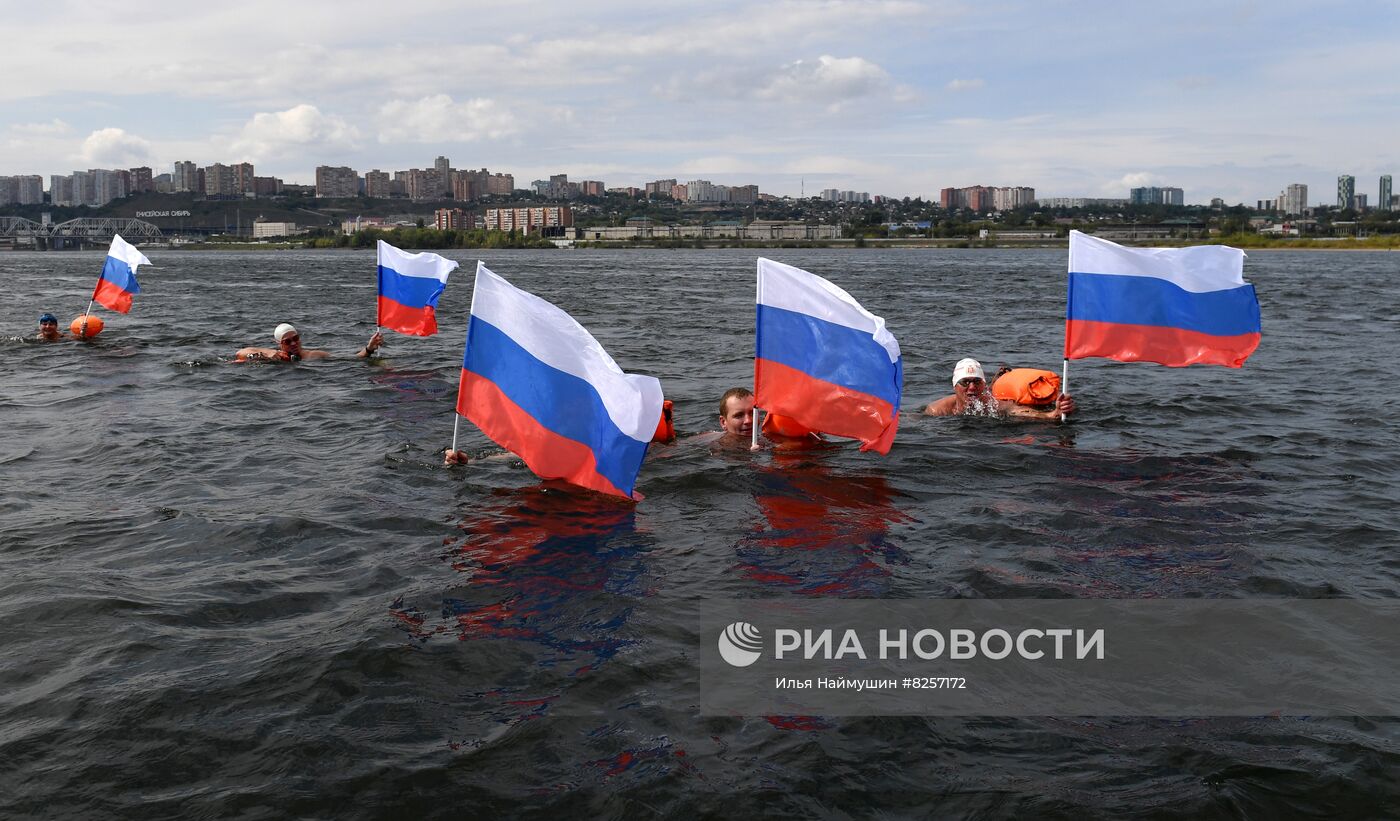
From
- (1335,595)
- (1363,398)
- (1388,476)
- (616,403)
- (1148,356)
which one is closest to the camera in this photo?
(1335,595)

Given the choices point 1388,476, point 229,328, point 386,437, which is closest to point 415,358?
point 386,437

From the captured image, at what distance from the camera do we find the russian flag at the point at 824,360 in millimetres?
10336

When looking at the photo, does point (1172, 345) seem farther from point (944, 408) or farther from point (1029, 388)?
point (944, 408)

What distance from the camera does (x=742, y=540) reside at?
9367 mm

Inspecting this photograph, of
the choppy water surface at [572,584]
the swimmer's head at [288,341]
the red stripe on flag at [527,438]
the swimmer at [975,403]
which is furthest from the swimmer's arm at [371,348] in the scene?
the red stripe on flag at [527,438]

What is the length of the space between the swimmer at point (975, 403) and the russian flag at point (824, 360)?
4.55 meters

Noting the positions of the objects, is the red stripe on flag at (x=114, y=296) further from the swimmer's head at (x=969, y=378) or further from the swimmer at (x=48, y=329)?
the swimmer's head at (x=969, y=378)

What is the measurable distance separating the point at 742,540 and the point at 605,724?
352 cm

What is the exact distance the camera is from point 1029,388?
583 inches

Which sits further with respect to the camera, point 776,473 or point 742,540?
point 776,473

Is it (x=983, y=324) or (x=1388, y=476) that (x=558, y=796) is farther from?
(x=983, y=324)

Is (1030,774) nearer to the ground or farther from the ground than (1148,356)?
nearer to the ground

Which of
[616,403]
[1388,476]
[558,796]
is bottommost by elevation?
[558,796]

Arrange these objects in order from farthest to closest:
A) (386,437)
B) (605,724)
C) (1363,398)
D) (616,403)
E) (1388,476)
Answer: (1363,398), (386,437), (1388,476), (616,403), (605,724)
